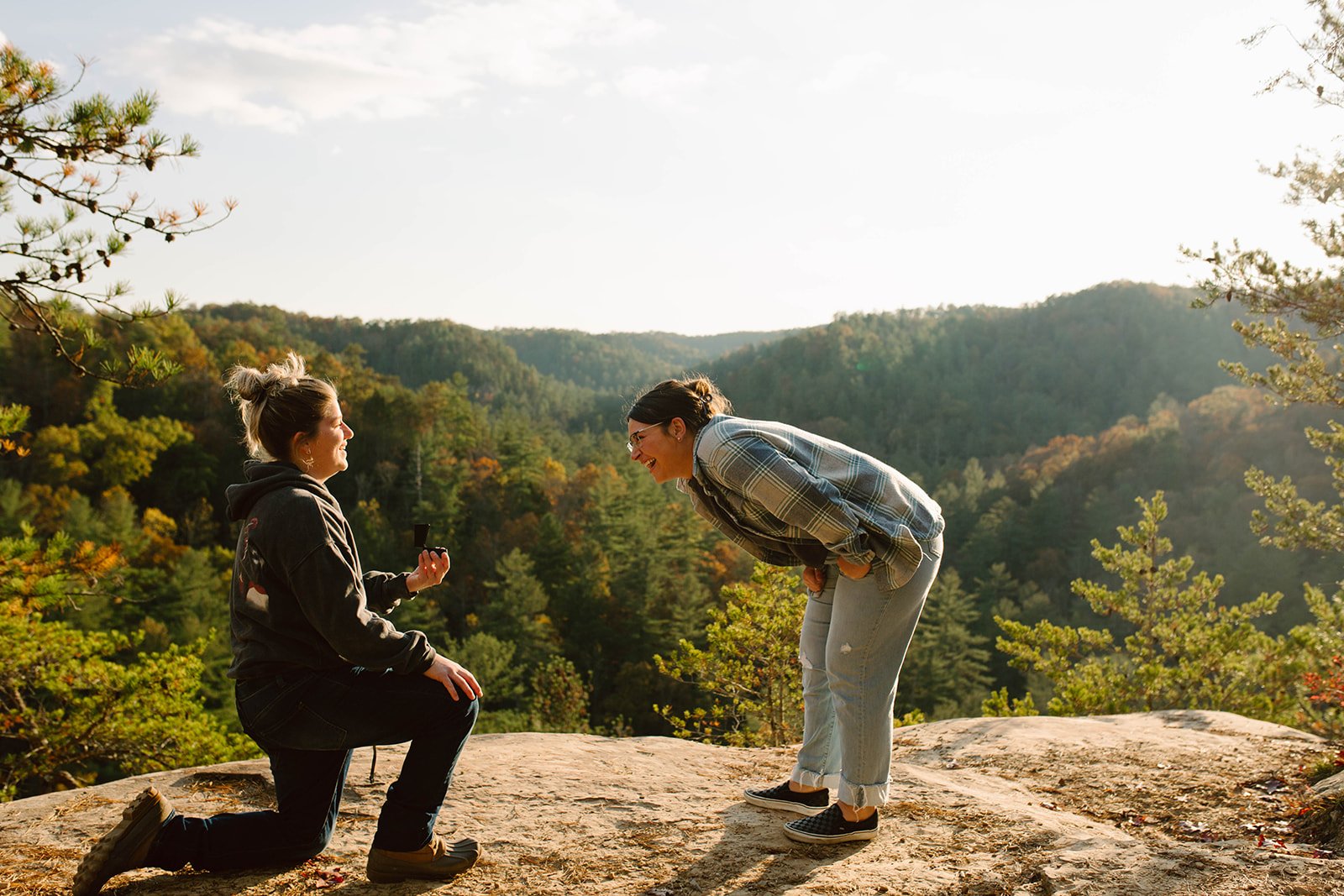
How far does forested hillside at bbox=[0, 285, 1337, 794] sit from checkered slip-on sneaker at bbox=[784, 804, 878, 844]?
6.66 meters

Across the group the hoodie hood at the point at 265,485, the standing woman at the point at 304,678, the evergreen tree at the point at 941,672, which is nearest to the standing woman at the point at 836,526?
the standing woman at the point at 304,678

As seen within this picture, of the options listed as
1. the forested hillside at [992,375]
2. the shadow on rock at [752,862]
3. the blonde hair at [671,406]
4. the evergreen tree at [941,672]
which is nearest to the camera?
the shadow on rock at [752,862]

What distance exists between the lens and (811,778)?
149 inches

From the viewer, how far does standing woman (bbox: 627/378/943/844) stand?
9.80 ft

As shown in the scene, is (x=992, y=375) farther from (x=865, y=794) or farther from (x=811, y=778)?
(x=865, y=794)

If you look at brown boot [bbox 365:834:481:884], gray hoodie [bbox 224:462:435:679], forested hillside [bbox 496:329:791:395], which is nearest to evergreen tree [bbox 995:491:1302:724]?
brown boot [bbox 365:834:481:884]

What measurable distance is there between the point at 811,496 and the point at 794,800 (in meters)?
1.57

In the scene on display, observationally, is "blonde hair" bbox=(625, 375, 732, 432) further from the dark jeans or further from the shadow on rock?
the shadow on rock

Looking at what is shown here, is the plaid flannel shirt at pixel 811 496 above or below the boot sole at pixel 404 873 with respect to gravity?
above

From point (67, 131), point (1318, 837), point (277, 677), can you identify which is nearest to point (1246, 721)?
point (1318, 837)

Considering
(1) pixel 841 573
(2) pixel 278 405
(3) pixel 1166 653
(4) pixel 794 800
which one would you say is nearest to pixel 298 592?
(2) pixel 278 405

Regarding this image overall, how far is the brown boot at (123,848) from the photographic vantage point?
2688mm

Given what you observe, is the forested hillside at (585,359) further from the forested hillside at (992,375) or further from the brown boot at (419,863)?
the brown boot at (419,863)

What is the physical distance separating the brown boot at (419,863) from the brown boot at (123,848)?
66 cm
